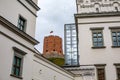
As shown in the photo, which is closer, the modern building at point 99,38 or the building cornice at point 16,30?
the building cornice at point 16,30

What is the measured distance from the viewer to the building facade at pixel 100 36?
87.0 ft

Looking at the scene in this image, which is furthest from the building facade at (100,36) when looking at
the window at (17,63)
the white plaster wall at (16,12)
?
the window at (17,63)

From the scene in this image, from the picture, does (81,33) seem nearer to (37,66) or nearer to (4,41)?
(37,66)

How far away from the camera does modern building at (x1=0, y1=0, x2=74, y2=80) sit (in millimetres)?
15953

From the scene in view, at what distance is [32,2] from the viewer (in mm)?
20453

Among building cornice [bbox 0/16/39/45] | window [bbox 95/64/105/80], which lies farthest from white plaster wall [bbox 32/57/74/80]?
window [bbox 95/64/105/80]

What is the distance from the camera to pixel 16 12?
59.5 feet

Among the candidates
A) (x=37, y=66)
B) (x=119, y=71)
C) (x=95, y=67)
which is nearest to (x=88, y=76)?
(x=95, y=67)

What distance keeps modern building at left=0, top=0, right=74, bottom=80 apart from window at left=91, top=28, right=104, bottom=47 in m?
8.22

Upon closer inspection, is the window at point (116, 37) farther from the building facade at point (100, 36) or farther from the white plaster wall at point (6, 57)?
the white plaster wall at point (6, 57)

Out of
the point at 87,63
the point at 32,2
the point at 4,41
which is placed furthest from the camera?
the point at 87,63

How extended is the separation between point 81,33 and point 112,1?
6280 mm

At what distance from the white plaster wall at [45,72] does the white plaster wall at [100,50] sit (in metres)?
5.45

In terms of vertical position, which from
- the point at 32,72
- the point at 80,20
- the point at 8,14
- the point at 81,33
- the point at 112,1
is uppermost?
the point at 112,1
